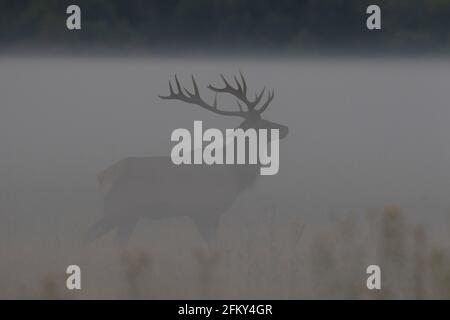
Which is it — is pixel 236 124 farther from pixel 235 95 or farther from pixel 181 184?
pixel 181 184

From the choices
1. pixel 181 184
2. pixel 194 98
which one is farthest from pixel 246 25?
pixel 181 184

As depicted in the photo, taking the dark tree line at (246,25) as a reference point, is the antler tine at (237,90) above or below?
below

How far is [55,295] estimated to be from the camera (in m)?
4.25

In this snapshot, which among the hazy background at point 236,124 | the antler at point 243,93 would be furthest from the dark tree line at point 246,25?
the antler at point 243,93

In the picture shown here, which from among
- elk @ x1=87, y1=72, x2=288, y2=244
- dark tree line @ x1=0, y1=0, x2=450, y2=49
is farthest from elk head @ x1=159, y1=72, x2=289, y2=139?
dark tree line @ x1=0, y1=0, x2=450, y2=49

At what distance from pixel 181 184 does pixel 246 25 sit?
0.73 m

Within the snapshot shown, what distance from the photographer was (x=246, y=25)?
14.1 ft

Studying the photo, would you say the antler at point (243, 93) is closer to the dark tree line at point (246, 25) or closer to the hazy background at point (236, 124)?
the hazy background at point (236, 124)

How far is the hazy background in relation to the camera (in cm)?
425

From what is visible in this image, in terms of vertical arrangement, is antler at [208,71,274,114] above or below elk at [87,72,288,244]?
above

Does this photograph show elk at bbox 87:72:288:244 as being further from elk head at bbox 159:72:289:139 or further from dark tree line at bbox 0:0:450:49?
dark tree line at bbox 0:0:450:49

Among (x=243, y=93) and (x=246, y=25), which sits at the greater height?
(x=246, y=25)

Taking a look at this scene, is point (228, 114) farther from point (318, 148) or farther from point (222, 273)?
point (222, 273)

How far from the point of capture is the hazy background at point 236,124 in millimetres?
4250
